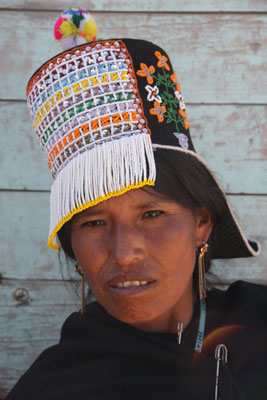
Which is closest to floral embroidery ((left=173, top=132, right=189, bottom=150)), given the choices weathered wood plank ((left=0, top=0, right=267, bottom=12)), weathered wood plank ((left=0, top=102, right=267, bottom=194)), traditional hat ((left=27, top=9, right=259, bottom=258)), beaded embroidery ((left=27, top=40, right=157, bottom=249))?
traditional hat ((left=27, top=9, right=259, bottom=258))

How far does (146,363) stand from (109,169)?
611 mm

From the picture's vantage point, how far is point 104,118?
1419 mm

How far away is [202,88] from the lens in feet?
7.16

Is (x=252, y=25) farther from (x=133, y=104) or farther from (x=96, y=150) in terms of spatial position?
(x=96, y=150)

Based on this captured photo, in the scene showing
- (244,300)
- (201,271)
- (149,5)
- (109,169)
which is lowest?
(244,300)

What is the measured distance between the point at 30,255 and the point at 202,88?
1.04 metres

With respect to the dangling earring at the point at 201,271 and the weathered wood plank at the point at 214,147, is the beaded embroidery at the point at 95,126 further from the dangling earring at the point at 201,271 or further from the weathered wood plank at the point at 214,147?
the weathered wood plank at the point at 214,147

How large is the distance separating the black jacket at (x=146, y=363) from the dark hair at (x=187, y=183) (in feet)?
1.15

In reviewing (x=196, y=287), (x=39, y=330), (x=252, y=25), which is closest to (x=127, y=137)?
(x=196, y=287)

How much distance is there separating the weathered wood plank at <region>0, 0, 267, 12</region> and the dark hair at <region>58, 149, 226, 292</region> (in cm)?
88

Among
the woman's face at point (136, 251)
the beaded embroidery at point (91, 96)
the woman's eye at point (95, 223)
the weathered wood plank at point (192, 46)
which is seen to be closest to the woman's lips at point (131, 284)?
the woman's face at point (136, 251)

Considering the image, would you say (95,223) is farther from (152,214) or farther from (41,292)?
Answer: (41,292)

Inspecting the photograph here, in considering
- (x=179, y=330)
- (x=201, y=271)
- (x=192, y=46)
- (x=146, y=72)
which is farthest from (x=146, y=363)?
(x=192, y=46)

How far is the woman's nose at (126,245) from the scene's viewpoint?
1.42 metres
